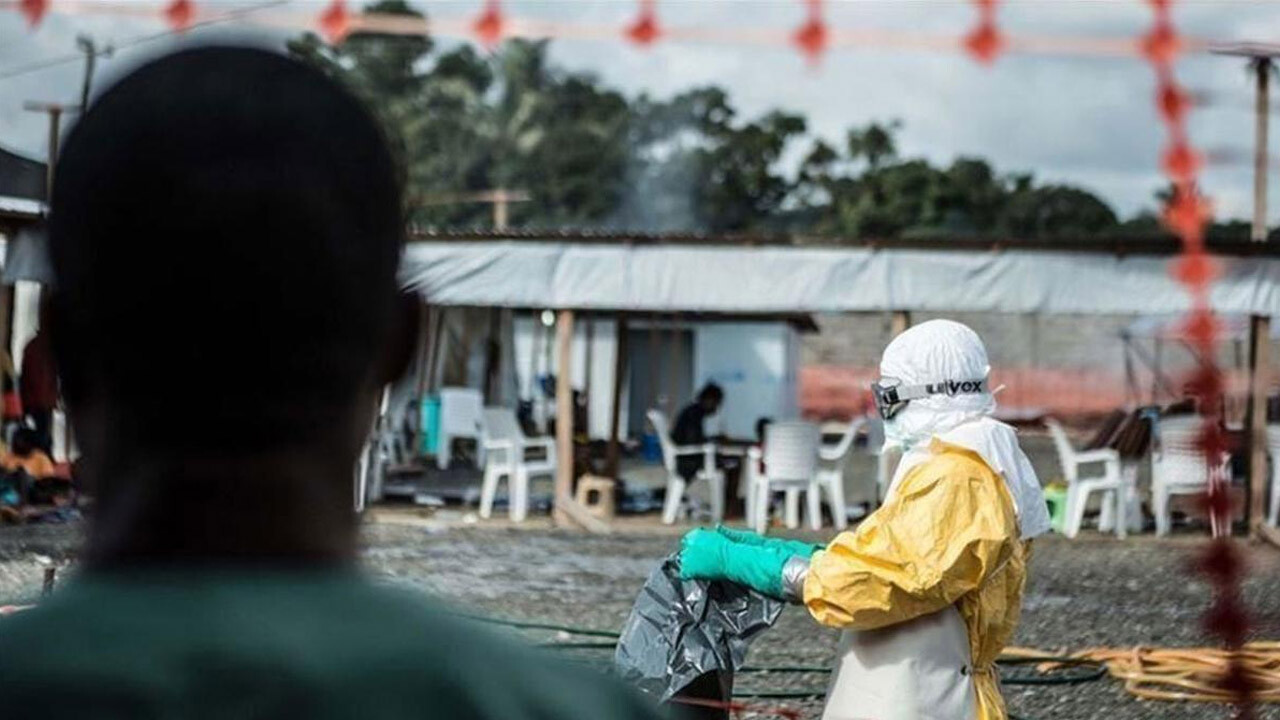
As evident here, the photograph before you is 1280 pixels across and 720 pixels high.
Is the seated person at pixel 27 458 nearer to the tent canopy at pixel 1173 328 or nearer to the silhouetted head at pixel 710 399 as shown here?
the silhouetted head at pixel 710 399

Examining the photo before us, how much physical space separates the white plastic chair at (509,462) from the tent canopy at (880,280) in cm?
151

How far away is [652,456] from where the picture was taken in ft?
88.9

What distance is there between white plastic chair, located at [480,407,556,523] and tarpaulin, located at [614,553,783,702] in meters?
11.6

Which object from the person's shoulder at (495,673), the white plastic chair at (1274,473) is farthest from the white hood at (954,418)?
the white plastic chair at (1274,473)

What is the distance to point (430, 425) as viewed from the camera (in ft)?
79.7

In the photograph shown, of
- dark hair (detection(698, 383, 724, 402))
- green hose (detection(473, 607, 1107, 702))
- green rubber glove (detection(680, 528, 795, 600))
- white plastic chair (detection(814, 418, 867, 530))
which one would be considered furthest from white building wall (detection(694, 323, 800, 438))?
green rubber glove (detection(680, 528, 795, 600))

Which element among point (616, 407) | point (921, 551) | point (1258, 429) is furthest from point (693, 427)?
point (921, 551)

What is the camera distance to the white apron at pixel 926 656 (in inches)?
154

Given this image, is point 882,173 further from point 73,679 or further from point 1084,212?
point 73,679

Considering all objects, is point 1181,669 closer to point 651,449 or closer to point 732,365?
point 651,449

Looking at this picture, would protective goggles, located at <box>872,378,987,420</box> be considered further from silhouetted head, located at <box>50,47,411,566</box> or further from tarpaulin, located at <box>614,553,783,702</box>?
silhouetted head, located at <box>50,47,411,566</box>

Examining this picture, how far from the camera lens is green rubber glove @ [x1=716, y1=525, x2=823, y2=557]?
162 inches

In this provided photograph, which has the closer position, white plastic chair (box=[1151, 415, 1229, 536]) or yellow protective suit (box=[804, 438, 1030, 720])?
yellow protective suit (box=[804, 438, 1030, 720])

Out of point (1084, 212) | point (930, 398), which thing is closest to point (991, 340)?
point (1084, 212)
